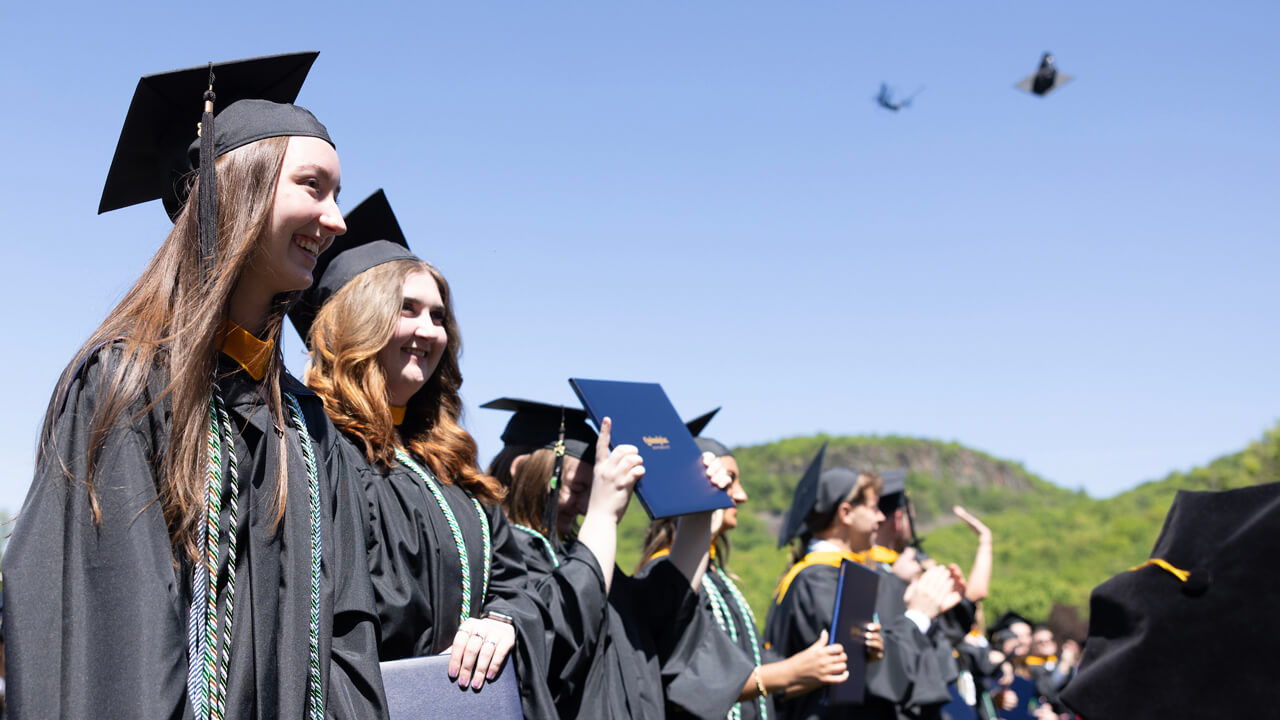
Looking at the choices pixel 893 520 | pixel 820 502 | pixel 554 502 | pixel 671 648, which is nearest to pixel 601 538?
pixel 554 502

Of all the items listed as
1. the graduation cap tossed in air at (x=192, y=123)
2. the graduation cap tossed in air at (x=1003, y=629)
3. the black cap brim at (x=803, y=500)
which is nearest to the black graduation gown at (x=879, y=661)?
the black cap brim at (x=803, y=500)

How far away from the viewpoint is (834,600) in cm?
524

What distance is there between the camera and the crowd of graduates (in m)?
1.65

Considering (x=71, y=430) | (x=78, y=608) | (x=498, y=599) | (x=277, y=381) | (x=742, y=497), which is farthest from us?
(x=742, y=497)

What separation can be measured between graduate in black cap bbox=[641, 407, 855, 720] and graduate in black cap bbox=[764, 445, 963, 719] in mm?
428

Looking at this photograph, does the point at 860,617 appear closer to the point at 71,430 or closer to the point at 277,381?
the point at 277,381

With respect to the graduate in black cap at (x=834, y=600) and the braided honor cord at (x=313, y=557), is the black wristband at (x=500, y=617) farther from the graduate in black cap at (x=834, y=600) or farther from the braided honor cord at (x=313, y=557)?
the graduate in black cap at (x=834, y=600)

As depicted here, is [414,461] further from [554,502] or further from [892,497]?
[892,497]

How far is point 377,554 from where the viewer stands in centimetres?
248

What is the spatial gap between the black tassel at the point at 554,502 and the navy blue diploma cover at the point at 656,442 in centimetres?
51

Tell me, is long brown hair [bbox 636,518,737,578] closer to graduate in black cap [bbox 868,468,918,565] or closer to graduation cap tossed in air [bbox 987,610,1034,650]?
graduate in black cap [bbox 868,468,918,565]

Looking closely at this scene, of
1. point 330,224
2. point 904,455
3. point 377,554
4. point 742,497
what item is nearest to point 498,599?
point 377,554

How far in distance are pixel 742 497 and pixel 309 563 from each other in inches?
96.6

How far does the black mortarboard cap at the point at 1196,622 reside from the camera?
2.69 m
